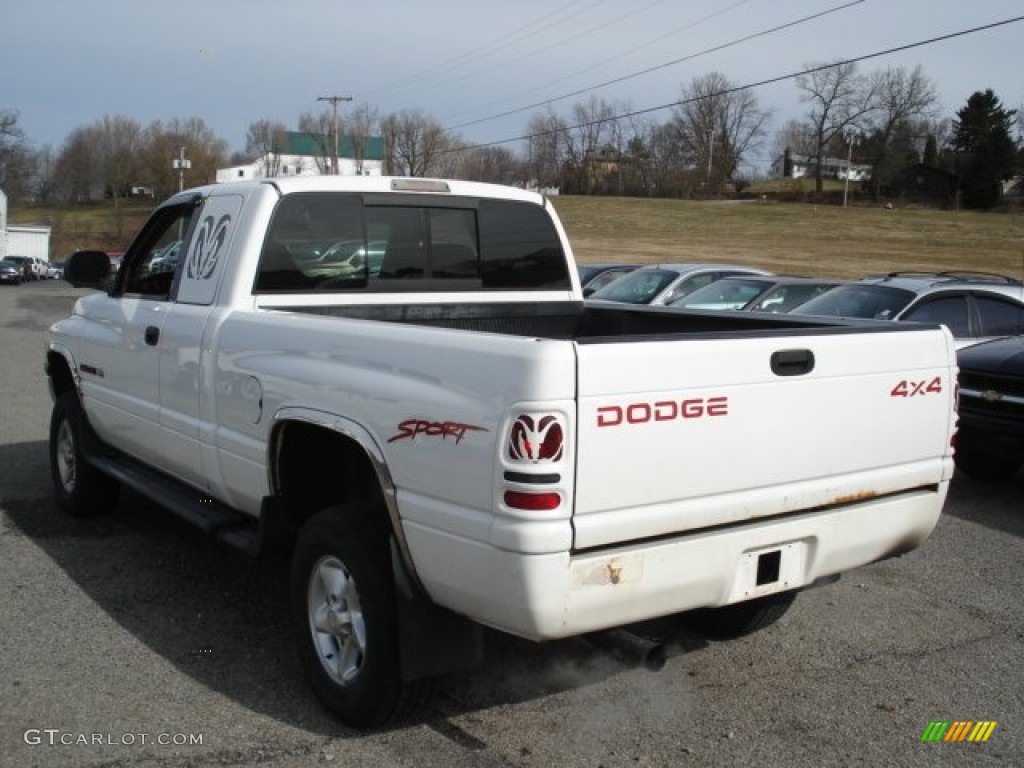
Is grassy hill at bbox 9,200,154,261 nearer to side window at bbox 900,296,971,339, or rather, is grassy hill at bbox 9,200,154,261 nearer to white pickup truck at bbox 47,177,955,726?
side window at bbox 900,296,971,339

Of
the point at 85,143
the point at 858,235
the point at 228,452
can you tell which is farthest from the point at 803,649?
the point at 85,143

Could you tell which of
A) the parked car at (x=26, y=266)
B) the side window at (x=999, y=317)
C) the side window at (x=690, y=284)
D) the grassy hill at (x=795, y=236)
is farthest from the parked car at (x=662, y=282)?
the parked car at (x=26, y=266)

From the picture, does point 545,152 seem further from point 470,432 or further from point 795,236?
point 470,432

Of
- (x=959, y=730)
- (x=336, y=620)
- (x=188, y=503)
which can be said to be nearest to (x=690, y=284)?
(x=188, y=503)

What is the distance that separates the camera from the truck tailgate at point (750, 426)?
3.00 meters

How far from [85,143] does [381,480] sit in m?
121

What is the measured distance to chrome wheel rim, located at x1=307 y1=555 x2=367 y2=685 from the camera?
3.65 metres

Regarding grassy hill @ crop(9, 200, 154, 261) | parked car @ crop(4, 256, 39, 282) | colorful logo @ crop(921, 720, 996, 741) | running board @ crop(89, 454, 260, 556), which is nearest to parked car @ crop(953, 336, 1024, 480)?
colorful logo @ crop(921, 720, 996, 741)

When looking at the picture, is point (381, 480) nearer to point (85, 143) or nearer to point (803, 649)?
point (803, 649)

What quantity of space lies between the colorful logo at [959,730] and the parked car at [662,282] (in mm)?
11893

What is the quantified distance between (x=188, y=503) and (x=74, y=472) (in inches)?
73.0

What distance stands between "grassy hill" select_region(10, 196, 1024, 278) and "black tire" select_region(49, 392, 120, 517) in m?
36.2

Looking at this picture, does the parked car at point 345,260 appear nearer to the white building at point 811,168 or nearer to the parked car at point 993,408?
the parked car at point 993,408

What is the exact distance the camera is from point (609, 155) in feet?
286
